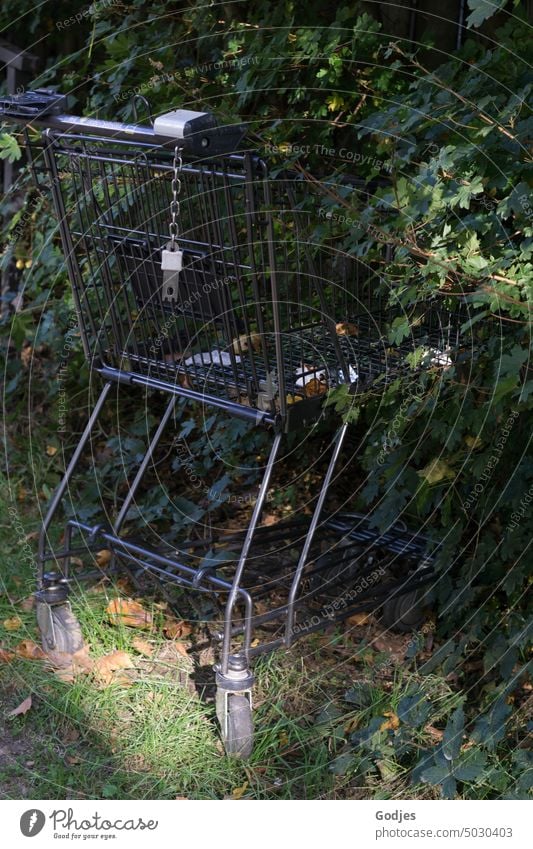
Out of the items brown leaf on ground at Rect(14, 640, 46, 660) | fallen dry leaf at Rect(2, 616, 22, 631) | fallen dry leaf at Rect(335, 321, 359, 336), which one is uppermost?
fallen dry leaf at Rect(335, 321, 359, 336)

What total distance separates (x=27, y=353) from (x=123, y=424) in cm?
72

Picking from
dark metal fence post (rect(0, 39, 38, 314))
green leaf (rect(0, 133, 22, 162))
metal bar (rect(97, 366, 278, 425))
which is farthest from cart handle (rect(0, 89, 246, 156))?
dark metal fence post (rect(0, 39, 38, 314))

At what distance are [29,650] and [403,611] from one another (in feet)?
4.02

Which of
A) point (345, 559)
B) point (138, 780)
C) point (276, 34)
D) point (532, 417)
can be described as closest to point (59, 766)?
point (138, 780)

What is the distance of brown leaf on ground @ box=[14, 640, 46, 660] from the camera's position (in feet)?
11.5

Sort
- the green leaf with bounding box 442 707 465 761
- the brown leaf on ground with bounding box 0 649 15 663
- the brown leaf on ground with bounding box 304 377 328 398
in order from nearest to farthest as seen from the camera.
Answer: the green leaf with bounding box 442 707 465 761
the brown leaf on ground with bounding box 304 377 328 398
the brown leaf on ground with bounding box 0 649 15 663

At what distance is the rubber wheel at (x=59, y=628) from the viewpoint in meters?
3.46

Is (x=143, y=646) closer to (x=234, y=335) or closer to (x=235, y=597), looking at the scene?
(x=235, y=597)

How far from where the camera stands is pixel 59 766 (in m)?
3.04

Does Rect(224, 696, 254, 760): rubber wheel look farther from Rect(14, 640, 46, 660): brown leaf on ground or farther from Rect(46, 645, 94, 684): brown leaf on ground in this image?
Rect(14, 640, 46, 660): brown leaf on ground

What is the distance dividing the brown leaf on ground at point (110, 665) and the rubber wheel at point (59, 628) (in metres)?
0.11

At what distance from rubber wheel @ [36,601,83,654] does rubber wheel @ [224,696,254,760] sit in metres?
0.73

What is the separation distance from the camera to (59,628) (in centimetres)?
347

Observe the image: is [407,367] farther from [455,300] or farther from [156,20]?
[156,20]
